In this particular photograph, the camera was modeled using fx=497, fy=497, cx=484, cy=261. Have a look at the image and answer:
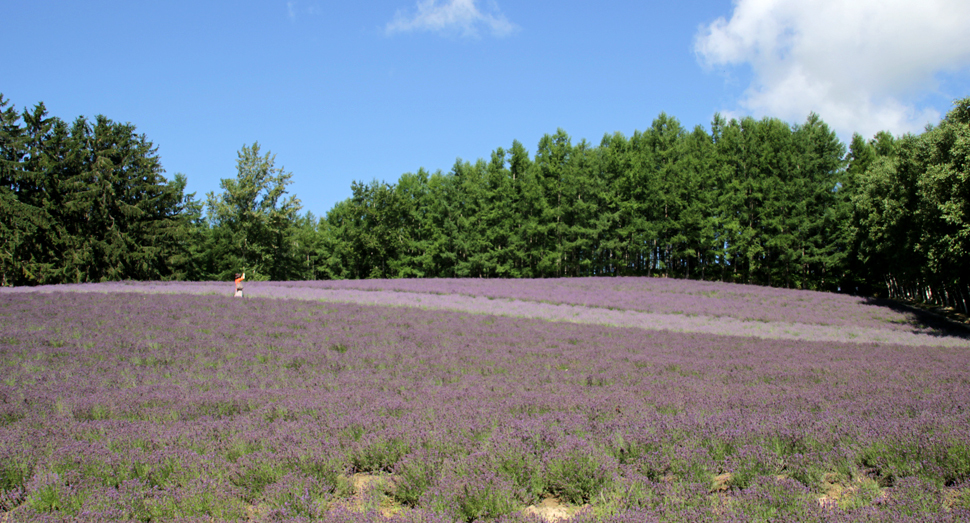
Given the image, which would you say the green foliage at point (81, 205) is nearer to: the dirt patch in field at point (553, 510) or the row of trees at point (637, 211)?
the row of trees at point (637, 211)

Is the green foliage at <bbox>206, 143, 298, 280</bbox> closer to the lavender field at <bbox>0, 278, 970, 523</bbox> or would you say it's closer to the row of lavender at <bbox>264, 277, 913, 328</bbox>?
the row of lavender at <bbox>264, 277, 913, 328</bbox>

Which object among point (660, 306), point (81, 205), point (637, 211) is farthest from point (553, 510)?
point (81, 205)

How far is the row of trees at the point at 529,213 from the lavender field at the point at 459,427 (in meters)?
33.1

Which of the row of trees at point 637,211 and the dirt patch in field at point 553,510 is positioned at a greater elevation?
the row of trees at point 637,211

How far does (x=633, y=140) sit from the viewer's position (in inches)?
2341

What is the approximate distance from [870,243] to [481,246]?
3341 centimetres

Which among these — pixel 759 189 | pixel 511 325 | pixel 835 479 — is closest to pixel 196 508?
pixel 835 479

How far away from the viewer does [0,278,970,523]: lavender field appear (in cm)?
406

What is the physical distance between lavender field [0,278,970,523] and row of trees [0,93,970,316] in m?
33.1

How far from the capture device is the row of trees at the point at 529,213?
142 feet

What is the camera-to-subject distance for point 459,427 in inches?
226

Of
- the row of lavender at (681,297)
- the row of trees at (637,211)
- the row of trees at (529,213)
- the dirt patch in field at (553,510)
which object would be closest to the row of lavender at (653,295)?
the row of lavender at (681,297)

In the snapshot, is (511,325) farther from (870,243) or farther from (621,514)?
(870,243)

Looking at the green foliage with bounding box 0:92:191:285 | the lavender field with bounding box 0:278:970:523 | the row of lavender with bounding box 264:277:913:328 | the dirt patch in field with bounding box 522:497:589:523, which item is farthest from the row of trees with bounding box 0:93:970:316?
the dirt patch in field with bounding box 522:497:589:523
